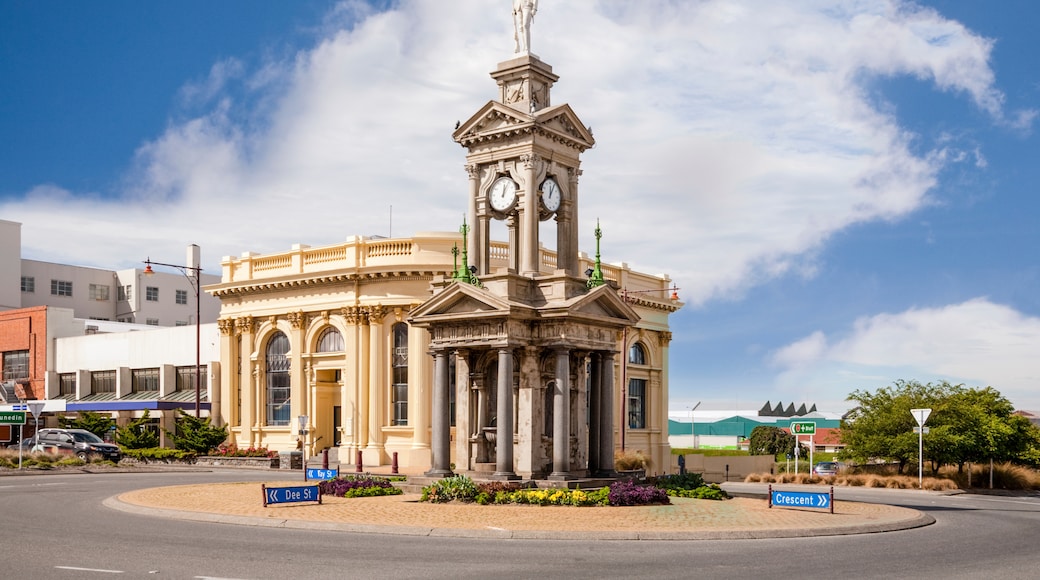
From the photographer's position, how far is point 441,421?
29.4 metres

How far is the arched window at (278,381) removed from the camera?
58.4 m

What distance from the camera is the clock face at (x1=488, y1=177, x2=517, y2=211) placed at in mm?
29734

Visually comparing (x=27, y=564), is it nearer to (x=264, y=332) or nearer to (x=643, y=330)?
(x=264, y=332)

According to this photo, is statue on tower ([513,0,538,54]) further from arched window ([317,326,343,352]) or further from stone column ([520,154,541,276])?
arched window ([317,326,343,352])

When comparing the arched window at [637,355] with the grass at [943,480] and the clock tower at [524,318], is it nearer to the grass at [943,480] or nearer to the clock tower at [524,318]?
the grass at [943,480]

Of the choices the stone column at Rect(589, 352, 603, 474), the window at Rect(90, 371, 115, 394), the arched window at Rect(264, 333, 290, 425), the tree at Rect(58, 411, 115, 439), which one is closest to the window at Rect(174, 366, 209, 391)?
the tree at Rect(58, 411, 115, 439)

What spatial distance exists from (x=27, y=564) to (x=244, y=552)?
10.1 ft

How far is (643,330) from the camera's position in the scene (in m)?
63.8

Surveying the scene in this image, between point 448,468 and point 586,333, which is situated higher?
point 586,333

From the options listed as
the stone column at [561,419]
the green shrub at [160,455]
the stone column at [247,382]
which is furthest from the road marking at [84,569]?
the stone column at [247,382]

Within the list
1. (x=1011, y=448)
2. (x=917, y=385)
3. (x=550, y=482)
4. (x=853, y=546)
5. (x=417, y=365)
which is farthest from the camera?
(x=417, y=365)

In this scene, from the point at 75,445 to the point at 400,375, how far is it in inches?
604

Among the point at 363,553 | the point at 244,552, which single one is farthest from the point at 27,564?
the point at 363,553

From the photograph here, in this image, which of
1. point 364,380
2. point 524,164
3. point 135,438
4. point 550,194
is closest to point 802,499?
point 550,194
